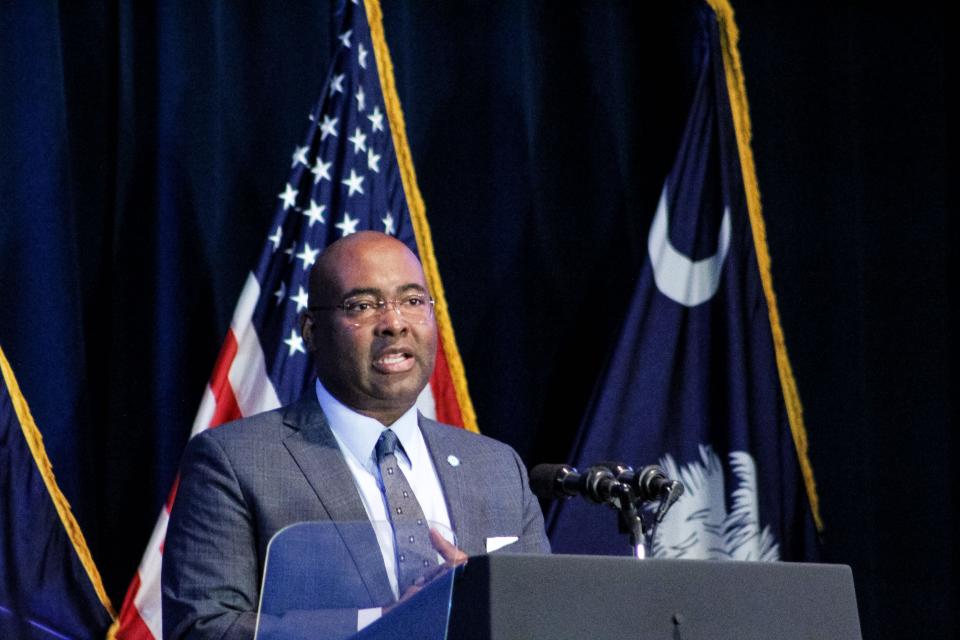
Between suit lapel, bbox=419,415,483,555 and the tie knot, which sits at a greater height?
the tie knot

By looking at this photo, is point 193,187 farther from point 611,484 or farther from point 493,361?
point 611,484

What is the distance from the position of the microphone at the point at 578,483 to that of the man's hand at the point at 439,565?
1.76ft

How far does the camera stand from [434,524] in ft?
5.65

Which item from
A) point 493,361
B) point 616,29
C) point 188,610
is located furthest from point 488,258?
point 188,610

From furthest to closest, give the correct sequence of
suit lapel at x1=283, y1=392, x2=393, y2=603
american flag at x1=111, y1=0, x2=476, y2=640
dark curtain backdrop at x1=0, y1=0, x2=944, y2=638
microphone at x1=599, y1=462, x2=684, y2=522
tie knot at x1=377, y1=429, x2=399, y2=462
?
dark curtain backdrop at x1=0, y1=0, x2=944, y2=638, american flag at x1=111, y1=0, x2=476, y2=640, tie knot at x1=377, y1=429, x2=399, y2=462, suit lapel at x1=283, y1=392, x2=393, y2=603, microphone at x1=599, y1=462, x2=684, y2=522

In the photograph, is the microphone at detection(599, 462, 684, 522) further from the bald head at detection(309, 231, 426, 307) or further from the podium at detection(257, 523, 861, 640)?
the bald head at detection(309, 231, 426, 307)

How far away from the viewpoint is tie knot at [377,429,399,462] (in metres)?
2.81

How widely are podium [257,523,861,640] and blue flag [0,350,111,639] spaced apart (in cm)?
Result: 199

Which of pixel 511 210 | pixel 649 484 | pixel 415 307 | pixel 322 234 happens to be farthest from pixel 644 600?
pixel 511 210

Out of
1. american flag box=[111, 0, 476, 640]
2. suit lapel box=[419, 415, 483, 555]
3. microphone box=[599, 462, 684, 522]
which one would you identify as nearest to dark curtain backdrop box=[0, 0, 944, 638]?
american flag box=[111, 0, 476, 640]

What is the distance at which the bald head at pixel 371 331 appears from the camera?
288 cm

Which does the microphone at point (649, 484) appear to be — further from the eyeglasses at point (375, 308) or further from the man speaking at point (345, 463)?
the eyeglasses at point (375, 308)

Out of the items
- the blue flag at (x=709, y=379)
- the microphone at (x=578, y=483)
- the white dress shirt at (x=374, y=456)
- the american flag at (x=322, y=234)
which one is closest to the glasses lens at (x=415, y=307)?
the white dress shirt at (x=374, y=456)

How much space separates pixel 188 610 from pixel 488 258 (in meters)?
2.22
